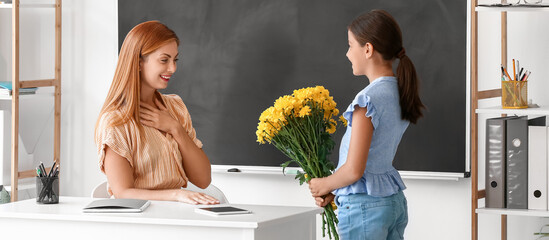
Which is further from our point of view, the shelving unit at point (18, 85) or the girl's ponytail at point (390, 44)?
the shelving unit at point (18, 85)

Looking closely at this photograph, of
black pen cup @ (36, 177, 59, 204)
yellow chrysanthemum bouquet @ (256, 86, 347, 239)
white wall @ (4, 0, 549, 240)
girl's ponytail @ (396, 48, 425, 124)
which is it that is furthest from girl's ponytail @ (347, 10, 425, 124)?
white wall @ (4, 0, 549, 240)

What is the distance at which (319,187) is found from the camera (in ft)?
8.61

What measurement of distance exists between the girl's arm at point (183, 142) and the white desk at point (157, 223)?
46 cm

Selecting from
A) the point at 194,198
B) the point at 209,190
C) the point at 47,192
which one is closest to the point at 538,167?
the point at 209,190

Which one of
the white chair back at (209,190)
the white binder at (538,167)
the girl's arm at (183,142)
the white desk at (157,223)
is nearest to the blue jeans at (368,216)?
the white desk at (157,223)

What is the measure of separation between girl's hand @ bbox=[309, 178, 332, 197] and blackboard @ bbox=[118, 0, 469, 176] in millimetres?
1247

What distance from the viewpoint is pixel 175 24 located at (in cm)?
422

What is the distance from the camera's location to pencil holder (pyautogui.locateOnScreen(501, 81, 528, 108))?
3.18 meters

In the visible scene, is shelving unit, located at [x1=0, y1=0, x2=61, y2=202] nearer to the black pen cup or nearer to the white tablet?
the black pen cup

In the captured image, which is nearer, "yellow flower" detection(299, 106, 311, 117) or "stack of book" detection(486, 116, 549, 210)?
"yellow flower" detection(299, 106, 311, 117)

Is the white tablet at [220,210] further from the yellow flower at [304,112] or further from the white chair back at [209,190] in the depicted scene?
the white chair back at [209,190]

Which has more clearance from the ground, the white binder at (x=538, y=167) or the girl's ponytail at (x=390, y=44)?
the girl's ponytail at (x=390, y=44)

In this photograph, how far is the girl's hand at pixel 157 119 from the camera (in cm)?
281

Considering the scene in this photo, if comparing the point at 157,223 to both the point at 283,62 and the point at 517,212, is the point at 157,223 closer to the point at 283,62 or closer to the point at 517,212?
the point at 517,212
